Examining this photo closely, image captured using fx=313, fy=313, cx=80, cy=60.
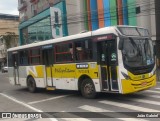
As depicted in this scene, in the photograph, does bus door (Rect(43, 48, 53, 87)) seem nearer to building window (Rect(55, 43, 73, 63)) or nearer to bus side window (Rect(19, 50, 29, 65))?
building window (Rect(55, 43, 73, 63))

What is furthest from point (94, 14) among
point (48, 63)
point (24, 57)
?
point (48, 63)

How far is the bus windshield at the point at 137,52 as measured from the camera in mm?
11586

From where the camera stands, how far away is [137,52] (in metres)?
11.9

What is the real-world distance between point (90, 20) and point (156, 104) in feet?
84.6

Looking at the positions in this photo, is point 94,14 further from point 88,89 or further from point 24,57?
point 88,89

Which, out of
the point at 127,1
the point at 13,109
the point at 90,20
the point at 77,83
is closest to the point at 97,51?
the point at 77,83

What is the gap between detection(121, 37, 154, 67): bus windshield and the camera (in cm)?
1159

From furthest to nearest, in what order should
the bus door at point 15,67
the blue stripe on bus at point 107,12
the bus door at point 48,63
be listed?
the blue stripe on bus at point 107,12, the bus door at point 15,67, the bus door at point 48,63

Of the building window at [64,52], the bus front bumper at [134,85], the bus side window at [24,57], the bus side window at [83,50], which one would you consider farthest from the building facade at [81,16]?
the bus front bumper at [134,85]

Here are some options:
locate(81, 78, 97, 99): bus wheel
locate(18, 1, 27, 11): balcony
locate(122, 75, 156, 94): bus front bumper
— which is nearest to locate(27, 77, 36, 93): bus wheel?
locate(81, 78, 97, 99): bus wheel

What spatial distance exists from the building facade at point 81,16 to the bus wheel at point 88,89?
16732mm

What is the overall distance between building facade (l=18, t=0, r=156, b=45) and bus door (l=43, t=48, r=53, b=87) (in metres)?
15.2

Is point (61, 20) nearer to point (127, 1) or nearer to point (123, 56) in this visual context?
point (127, 1)

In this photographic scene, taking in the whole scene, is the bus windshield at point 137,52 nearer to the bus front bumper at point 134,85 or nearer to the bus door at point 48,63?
the bus front bumper at point 134,85
